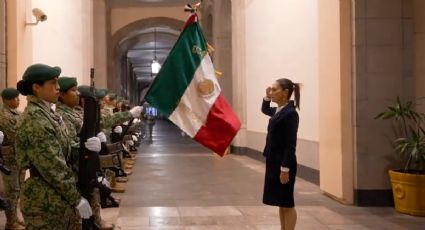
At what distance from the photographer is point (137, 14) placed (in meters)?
21.5

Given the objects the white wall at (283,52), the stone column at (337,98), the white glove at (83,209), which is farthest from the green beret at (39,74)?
the white wall at (283,52)

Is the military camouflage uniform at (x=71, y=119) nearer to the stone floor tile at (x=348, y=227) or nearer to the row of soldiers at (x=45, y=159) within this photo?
the row of soldiers at (x=45, y=159)

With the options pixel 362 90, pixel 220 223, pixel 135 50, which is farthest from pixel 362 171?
pixel 135 50

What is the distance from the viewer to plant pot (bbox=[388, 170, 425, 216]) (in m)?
6.12

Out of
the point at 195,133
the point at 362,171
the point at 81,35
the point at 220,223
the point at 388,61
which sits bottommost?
the point at 220,223

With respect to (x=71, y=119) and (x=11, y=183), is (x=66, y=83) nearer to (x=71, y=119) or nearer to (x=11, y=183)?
(x=71, y=119)

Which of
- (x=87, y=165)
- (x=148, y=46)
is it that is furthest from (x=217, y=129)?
(x=148, y=46)

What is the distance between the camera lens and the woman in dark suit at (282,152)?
4363 mm

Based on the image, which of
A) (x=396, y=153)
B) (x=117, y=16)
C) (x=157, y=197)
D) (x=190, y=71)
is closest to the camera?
(x=190, y=71)

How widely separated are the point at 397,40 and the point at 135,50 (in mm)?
27016

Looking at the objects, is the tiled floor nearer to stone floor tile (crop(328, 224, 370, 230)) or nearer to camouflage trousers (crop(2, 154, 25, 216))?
stone floor tile (crop(328, 224, 370, 230))

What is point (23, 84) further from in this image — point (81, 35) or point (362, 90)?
point (81, 35)

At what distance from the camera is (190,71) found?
491 cm

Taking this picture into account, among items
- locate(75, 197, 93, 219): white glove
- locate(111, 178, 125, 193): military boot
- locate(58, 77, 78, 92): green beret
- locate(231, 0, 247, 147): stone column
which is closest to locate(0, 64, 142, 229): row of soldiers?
locate(75, 197, 93, 219): white glove
